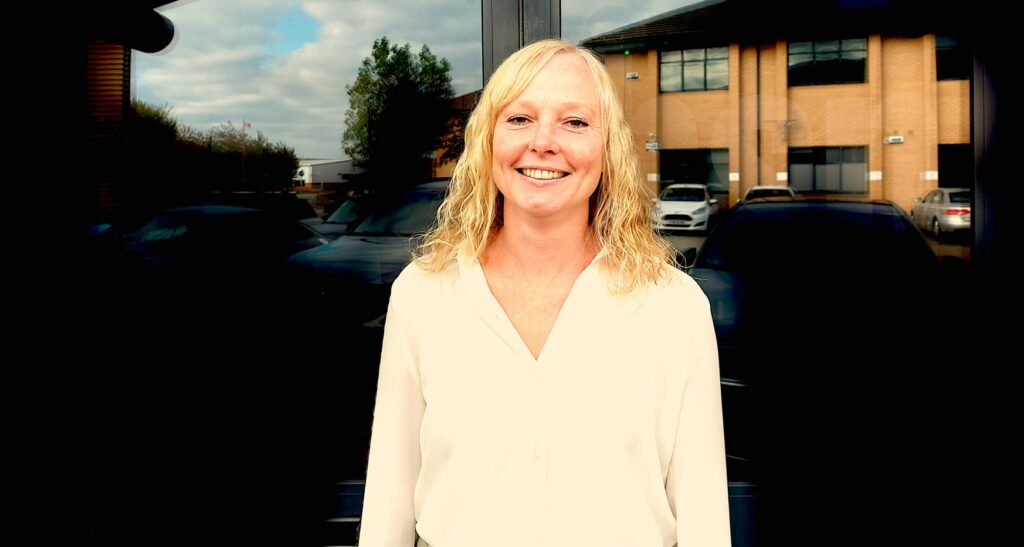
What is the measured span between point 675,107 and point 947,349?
1.41 metres

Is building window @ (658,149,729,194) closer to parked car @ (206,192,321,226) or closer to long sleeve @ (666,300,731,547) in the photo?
parked car @ (206,192,321,226)

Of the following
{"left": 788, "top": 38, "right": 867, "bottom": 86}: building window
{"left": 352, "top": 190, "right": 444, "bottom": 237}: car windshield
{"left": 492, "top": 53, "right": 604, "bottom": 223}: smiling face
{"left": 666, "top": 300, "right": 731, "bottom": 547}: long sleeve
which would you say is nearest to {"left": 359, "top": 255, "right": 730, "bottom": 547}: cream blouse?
{"left": 666, "top": 300, "right": 731, "bottom": 547}: long sleeve

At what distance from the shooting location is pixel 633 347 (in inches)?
59.8

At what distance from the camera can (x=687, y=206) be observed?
3.26m

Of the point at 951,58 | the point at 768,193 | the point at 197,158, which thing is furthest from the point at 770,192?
the point at 197,158

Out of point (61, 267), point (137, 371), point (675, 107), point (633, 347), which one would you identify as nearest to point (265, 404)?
point (137, 371)

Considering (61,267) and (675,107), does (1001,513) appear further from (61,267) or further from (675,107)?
(61,267)

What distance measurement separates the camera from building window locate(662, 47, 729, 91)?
10.3ft

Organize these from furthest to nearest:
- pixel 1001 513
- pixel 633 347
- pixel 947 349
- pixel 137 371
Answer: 1. pixel 137 371
2. pixel 947 349
3. pixel 1001 513
4. pixel 633 347

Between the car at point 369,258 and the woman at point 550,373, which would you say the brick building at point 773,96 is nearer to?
the car at point 369,258

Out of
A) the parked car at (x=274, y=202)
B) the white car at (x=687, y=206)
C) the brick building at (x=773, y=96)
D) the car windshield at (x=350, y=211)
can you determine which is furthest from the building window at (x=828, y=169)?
the parked car at (x=274, y=202)

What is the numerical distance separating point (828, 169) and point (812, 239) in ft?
0.96

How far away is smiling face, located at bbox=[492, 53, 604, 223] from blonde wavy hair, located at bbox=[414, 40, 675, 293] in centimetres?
3

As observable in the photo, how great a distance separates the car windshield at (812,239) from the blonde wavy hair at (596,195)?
63.7 inches
